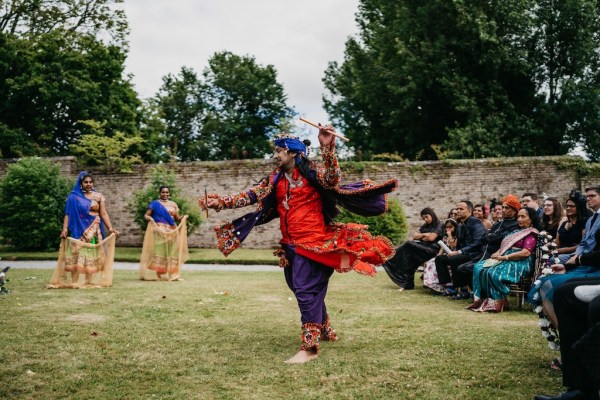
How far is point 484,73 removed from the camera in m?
26.5

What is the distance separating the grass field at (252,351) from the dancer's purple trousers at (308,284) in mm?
392

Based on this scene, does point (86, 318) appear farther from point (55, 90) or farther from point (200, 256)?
point (55, 90)

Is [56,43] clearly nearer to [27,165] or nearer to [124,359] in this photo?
[27,165]

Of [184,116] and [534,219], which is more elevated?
[184,116]

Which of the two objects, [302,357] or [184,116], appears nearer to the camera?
[302,357]

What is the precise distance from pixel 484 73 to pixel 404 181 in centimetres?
829

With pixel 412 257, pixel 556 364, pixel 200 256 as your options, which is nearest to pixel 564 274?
pixel 556 364

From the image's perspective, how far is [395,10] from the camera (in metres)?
29.0

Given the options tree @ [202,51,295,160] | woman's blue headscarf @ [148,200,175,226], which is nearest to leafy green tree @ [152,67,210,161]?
tree @ [202,51,295,160]

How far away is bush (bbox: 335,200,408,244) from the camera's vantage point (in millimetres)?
18828

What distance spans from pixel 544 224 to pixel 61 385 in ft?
21.6

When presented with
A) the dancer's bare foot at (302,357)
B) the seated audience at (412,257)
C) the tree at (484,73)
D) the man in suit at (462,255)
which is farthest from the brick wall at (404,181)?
the dancer's bare foot at (302,357)

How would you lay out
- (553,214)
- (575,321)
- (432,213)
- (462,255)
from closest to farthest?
(575,321), (553,214), (462,255), (432,213)

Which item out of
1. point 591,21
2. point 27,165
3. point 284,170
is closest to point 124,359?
point 284,170
